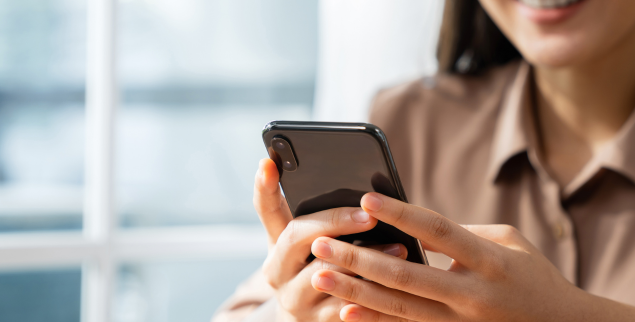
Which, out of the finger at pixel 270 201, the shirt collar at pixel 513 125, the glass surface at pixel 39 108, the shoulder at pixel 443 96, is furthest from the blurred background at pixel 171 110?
the finger at pixel 270 201

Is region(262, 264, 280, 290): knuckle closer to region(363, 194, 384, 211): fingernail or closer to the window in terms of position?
region(363, 194, 384, 211): fingernail

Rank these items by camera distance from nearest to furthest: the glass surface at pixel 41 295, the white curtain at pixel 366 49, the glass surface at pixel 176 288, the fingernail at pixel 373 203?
the fingernail at pixel 373 203, the white curtain at pixel 366 49, the glass surface at pixel 41 295, the glass surface at pixel 176 288

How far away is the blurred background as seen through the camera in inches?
61.3

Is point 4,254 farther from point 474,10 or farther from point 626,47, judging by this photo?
point 626,47

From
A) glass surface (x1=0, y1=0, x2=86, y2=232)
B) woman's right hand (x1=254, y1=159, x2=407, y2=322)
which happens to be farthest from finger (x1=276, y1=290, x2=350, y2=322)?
glass surface (x1=0, y1=0, x2=86, y2=232)

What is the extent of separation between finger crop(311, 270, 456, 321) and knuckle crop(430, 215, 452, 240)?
0.25 ft

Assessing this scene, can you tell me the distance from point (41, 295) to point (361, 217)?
1700mm

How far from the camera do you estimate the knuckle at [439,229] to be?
374mm

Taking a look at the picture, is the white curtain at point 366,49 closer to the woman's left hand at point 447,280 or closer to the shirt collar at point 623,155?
the shirt collar at point 623,155

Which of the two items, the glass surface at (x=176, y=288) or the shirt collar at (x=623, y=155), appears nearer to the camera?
the shirt collar at (x=623, y=155)

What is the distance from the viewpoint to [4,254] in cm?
151

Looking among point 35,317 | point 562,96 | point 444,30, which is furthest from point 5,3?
point 562,96

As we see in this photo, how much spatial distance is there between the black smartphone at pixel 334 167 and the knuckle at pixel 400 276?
2.1 inches

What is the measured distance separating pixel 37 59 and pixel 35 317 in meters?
0.94
